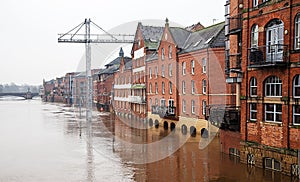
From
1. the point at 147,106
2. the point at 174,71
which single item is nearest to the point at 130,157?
the point at 174,71

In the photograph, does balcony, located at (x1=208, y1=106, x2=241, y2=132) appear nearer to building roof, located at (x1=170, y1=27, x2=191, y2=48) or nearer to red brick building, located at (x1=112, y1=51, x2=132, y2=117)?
building roof, located at (x1=170, y1=27, x2=191, y2=48)

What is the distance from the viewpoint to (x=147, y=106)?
49.7 metres

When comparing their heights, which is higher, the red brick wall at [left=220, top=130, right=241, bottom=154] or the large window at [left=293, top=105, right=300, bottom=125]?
the large window at [left=293, top=105, right=300, bottom=125]

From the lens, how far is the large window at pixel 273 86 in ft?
64.0

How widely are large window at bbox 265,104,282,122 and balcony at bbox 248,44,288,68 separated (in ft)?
7.67

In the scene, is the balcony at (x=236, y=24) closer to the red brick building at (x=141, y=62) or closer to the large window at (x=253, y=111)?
the large window at (x=253, y=111)

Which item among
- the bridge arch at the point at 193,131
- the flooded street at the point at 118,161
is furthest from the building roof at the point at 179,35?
the flooded street at the point at 118,161

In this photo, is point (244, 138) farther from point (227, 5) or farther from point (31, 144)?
point (31, 144)

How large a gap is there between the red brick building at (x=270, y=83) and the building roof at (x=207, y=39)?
10.3 metres

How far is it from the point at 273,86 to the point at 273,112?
1.45 m

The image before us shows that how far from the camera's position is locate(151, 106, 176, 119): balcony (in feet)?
134

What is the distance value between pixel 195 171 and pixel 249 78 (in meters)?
6.50

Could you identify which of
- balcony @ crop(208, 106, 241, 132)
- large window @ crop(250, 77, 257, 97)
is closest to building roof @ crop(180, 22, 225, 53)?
balcony @ crop(208, 106, 241, 132)

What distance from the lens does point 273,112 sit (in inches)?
779
